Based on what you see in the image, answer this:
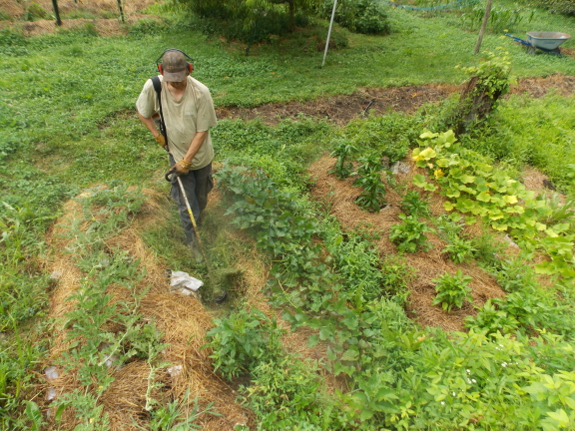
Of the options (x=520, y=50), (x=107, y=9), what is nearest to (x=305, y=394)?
(x=107, y=9)

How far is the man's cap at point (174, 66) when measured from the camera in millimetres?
2684

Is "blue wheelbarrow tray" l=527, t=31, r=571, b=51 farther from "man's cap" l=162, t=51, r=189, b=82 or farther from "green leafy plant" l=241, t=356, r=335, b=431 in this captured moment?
"green leafy plant" l=241, t=356, r=335, b=431

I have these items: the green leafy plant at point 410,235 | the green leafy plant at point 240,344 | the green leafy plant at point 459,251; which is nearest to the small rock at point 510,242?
the green leafy plant at point 459,251

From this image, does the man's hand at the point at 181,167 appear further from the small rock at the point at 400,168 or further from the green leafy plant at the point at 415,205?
the small rock at the point at 400,168

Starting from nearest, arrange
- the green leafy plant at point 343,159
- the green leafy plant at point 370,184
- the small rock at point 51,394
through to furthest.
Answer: the small rock at point 51,394 → the green leafy plant at point 370,184 → the green leafy plant at point 343,159

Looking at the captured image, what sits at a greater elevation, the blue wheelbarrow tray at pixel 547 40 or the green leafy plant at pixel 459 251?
the blue wheelbarrow tray at pixel 547 40

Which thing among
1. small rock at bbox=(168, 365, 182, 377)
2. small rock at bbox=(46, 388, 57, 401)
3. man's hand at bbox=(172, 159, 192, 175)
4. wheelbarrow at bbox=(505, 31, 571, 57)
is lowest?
small rock at bbox=(46, 388, 57, 401)

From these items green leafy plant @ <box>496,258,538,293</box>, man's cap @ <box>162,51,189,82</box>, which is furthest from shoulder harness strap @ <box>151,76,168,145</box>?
green leafy plant @ <box>496,258,538,293</box>

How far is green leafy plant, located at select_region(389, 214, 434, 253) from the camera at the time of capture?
3668 millimetres

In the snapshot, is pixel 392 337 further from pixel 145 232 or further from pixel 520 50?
pixel 520 50

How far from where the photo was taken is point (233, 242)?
11.9 feet

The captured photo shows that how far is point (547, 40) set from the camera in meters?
10.5

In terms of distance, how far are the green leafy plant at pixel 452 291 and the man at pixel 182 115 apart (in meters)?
2.61

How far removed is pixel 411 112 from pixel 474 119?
1503mm
